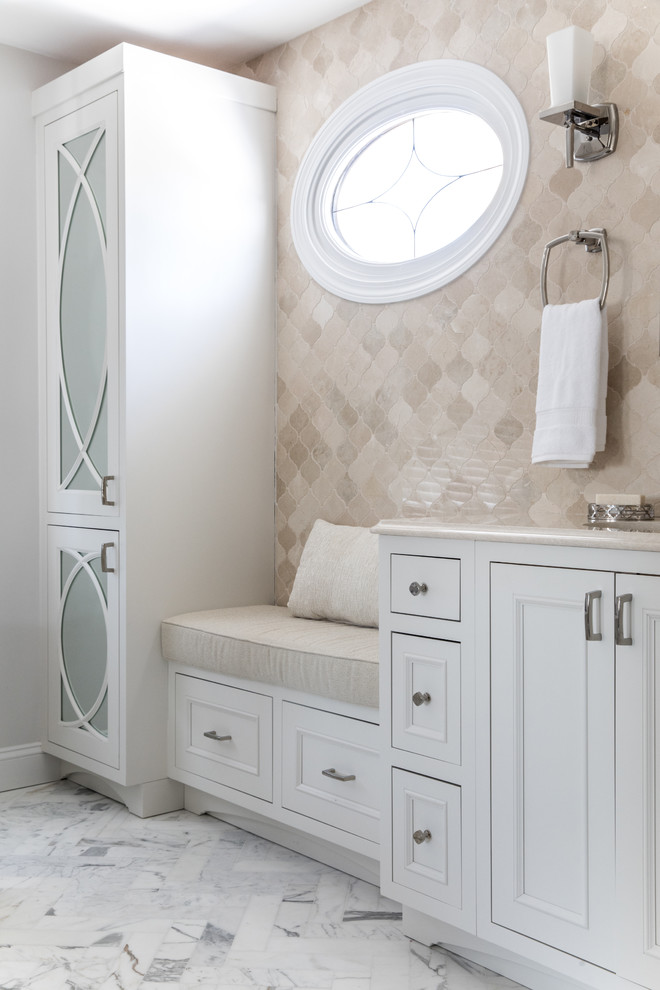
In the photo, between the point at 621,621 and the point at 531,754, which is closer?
the point at 621,621

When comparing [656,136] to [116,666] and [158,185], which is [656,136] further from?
[116,666]

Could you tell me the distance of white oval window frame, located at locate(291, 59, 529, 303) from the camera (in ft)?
8.21

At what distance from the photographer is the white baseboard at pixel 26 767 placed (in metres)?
3.19

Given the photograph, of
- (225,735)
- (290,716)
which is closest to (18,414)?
(225,735)

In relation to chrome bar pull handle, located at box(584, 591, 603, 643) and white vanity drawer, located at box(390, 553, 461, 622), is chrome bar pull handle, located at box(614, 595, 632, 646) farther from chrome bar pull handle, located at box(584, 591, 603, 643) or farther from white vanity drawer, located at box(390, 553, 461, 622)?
white vanity drawer, located at box(390, 553, 461, 622)

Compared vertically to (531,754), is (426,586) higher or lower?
higher

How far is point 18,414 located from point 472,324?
5.27 feet

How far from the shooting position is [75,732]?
310 cm

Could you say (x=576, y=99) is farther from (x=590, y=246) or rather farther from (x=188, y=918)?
(x=188, y=918)

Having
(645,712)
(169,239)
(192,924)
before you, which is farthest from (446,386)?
(192,924)

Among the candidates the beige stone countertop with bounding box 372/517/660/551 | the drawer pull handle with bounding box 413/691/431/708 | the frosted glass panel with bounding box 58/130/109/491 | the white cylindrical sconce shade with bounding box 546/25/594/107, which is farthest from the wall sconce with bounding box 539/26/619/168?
the frosted glass panel with bounding box 58/130/109/491

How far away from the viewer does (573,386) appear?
221cm

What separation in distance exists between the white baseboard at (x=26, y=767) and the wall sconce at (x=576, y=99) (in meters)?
2.55

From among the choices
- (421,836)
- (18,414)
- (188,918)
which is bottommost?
(188,918)
